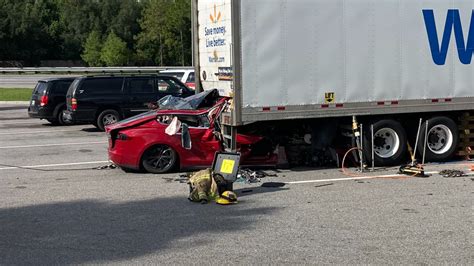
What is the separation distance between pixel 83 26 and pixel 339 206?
84.1m

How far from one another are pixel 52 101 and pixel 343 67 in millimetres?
12512

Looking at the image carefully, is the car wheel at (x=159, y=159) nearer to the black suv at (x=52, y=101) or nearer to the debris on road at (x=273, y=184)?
the debris on road at (x=273, y=184)

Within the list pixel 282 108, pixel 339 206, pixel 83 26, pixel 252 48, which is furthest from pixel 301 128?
pixel 83 26

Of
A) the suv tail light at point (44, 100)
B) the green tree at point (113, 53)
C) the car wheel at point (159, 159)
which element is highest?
the green tree at point (113, 53)

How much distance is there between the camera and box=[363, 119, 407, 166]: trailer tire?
11367mm

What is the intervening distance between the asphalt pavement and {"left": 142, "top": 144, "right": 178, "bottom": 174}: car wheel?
0.75 feet

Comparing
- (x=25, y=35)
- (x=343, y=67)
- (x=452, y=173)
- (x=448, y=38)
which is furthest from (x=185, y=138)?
(x=25, y=35)

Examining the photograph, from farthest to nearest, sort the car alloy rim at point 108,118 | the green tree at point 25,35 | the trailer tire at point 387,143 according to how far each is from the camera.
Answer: the green tree at point 25,35 < the car alloy rim at point 108,118 < the trailer tire at point 387,143

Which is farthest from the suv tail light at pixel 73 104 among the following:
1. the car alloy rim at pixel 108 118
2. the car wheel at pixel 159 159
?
the car wheel at pixel 159 159

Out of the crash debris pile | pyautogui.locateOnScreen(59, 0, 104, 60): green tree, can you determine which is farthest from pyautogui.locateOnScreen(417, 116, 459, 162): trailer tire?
pyautogui.locateOnScreen(59, 0, 104, 60): green tree

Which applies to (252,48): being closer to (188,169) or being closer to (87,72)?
(188,169)

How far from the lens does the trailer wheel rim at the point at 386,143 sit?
11555 millimetres

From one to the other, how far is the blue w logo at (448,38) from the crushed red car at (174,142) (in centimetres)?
364

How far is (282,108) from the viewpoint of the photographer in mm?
10523
